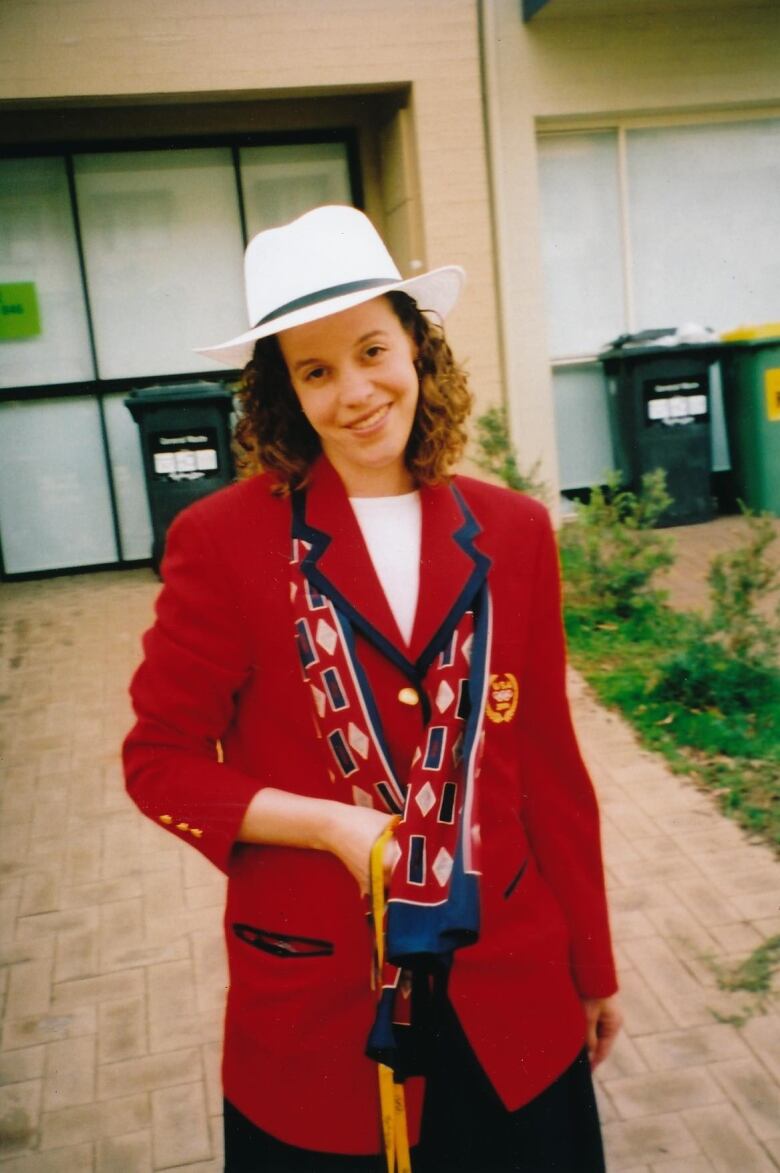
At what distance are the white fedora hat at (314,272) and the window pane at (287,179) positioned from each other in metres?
7.75

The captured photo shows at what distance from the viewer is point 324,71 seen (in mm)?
8125

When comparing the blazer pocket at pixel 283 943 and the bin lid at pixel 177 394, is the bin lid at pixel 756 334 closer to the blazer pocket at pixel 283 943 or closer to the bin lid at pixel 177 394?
the bin lid at pixel 177 394

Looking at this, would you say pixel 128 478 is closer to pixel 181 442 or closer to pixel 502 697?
pixel 181 442

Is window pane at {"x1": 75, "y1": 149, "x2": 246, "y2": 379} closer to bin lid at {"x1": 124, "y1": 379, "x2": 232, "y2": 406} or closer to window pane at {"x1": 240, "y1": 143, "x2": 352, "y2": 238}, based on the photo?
window pane at {"x1": 240, "y1": 143, "x2": 352, "y2": 238}

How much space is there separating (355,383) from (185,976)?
8.53ft

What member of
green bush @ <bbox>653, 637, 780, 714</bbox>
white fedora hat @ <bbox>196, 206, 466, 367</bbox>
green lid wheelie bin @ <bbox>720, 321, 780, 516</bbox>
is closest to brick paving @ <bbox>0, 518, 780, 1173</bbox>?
green bush @ <bbox>653, 637, 780, 714</bbox>

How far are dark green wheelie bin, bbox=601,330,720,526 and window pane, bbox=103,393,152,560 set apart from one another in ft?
13.0

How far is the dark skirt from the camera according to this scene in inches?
61.9

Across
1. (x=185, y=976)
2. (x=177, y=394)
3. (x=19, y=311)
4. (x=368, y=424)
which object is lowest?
(x=185, y=976)

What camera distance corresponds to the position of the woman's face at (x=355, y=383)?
159cm

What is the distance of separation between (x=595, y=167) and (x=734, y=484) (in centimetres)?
288

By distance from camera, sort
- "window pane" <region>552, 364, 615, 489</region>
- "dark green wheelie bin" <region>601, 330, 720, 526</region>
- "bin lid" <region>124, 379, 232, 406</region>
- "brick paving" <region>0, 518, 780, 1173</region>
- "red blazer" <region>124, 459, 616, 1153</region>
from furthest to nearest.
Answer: "window pane" <region>552, 364, 615, 489</region> < "dark green wheelie bin" <region>601, 330, 720, 526</region> < "bin lid" <region>124, 379, 232, 406</region> < "brick paving" <region>0, 518, 780, 1173</region> < "red blazer" <region>124, 459, 616, 1153</region>

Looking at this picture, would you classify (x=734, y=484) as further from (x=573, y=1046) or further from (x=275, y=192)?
(x=573, y=1046)

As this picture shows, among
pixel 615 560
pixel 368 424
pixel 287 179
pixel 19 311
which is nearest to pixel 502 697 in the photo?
pixel 368 424
